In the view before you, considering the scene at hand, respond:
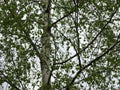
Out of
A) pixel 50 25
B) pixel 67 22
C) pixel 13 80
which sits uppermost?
pixel 67 22

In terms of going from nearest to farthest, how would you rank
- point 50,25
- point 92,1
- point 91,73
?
point 91,73
point 92,1
point 50,25

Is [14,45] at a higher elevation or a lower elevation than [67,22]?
lower

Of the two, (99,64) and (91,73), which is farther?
(99,64)

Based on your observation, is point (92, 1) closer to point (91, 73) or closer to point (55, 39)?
point (55, 39)

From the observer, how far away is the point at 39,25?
951cm

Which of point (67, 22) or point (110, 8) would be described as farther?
point (67, 22)

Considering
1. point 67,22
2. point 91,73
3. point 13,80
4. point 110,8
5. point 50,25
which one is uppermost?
point 67,22

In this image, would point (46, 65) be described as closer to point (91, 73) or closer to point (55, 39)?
point (55, 39)

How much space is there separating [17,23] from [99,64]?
132 inches

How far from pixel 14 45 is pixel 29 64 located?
0.84 metres

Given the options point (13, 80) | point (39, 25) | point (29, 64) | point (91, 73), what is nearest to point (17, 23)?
point (39, 25)

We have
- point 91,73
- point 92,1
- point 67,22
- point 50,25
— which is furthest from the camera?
point 67,22

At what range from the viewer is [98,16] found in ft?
32.3

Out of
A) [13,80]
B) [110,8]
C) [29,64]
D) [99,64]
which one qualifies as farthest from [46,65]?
[110,8]
